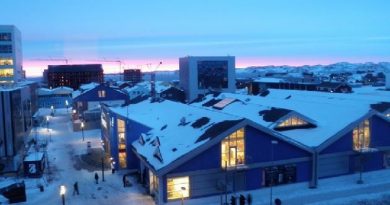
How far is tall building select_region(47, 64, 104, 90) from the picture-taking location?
170m

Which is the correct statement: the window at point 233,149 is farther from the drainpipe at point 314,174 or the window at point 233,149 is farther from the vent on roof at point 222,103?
the vent on roof at point 222,103

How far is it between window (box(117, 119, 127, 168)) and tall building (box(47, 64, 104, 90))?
455ft

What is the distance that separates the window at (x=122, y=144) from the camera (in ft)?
113

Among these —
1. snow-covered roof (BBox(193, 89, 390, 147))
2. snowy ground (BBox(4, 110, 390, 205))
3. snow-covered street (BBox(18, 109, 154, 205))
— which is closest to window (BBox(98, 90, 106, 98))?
snow-covered street (BBox(18, 109, 154, 205))

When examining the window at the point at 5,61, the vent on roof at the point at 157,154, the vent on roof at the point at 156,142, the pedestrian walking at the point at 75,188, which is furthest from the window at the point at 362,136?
the window at the point at 5,61

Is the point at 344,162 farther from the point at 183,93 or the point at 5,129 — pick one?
the point at 183,93

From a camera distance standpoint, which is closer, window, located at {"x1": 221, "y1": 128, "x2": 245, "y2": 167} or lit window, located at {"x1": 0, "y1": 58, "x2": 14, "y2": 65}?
window, located at {"x1": 221, "y1": 128, "x2": 245, "y2": 167}

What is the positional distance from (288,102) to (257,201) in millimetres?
20795

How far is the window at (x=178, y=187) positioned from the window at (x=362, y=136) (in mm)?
14235

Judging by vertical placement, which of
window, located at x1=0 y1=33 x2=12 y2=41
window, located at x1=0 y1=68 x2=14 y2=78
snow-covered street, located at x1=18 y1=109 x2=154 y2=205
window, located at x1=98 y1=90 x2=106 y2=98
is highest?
window, located at x1=0 y1=33 x2=12 y2=41

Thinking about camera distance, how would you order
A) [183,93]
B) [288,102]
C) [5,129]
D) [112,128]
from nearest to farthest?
[5,129] < [112,128] < [288,102] < [183,93]

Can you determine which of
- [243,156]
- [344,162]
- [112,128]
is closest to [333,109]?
[344,162]

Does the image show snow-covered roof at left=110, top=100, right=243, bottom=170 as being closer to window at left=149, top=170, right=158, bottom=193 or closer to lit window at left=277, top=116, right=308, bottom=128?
window at left=149, top=170, right=158, bottom=193

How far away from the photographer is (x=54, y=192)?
2898cm
